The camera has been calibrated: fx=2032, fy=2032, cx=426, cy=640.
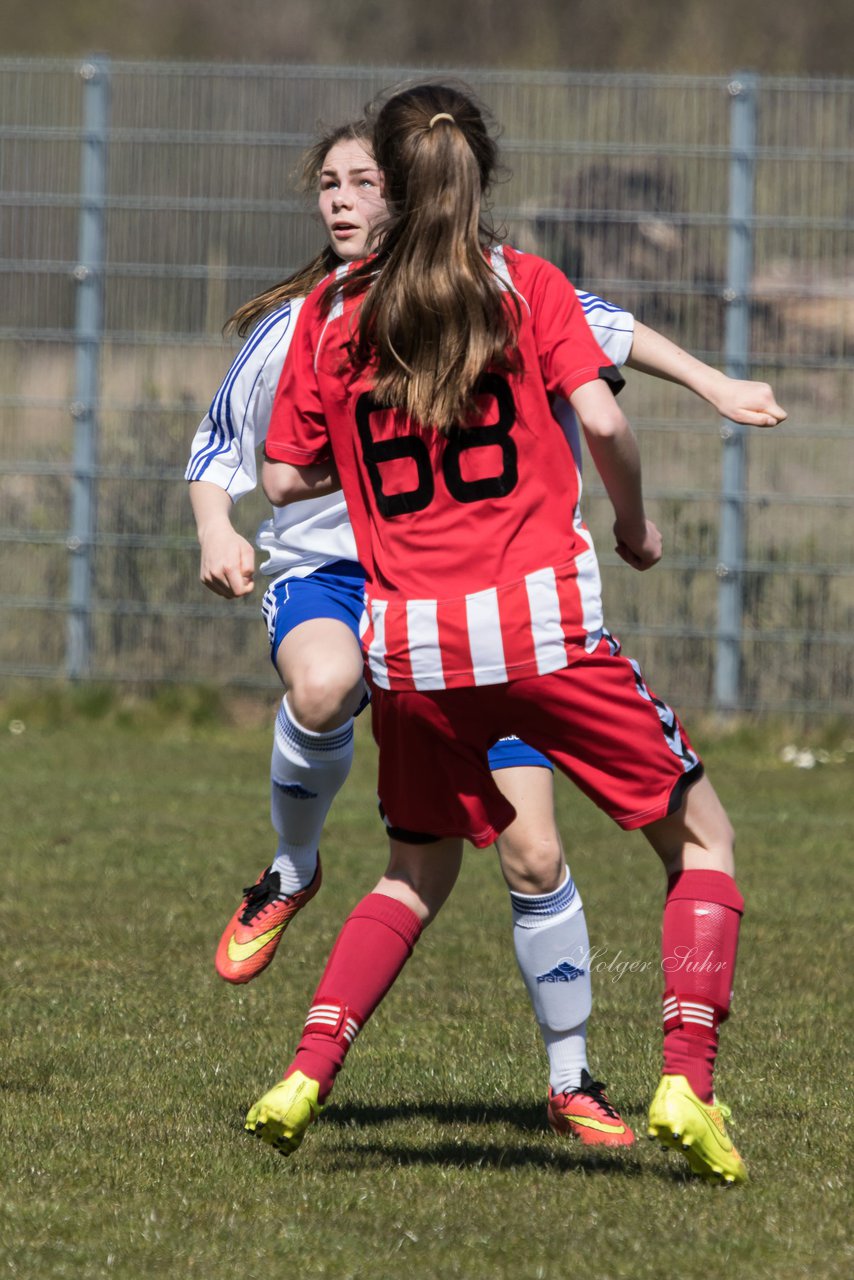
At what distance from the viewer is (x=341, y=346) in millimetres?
3488

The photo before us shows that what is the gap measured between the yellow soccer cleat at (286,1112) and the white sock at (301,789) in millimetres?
1332

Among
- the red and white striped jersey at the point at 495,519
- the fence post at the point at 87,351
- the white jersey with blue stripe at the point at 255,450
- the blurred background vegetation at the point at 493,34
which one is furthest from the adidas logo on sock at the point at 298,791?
the blurred background vegetation at the point at 493,34

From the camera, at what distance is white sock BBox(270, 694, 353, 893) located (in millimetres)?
4820

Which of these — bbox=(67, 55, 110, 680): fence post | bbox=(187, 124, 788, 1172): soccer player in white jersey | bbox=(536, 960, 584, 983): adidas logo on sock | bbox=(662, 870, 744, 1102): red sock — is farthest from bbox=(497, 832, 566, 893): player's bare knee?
bbox=(67, 55, 110, 680): fence post

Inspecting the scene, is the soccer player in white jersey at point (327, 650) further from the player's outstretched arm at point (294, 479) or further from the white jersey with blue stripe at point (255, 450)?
the player's outstretched arm at point (294, 479)

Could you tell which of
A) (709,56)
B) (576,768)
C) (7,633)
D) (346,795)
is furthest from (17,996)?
(709,56)

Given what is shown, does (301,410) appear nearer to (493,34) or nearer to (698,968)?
(698,968)

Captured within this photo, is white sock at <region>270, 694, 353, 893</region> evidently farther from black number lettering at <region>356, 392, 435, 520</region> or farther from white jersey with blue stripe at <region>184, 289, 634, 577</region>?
black number lettering at <region>356, 392, 435, 520</region>

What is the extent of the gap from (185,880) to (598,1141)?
3.46 metres

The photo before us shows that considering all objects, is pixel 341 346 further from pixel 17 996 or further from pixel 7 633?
pixel 7 633

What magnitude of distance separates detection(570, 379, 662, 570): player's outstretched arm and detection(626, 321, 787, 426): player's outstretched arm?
0.19 metres

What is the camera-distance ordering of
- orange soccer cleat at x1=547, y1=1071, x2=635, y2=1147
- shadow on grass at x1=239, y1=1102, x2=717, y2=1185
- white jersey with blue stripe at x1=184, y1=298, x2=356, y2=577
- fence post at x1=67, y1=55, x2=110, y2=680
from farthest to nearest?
fence post at x1=67, y1=55, x2=110, y2=680 → white jersey with blue stripe at x1=184, y1=298, x2=356, y2=577 → orange soccer cleat at x1=547, y1=1071, x2=635, y2=1147 → shadow on grass at x1=239, y1=1102, x2=717, y2=1185

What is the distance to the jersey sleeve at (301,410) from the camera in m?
3.54

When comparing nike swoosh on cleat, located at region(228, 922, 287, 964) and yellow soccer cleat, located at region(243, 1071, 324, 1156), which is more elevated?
nike swoosh on cleat, located at region(228, 922, 287, 964)
